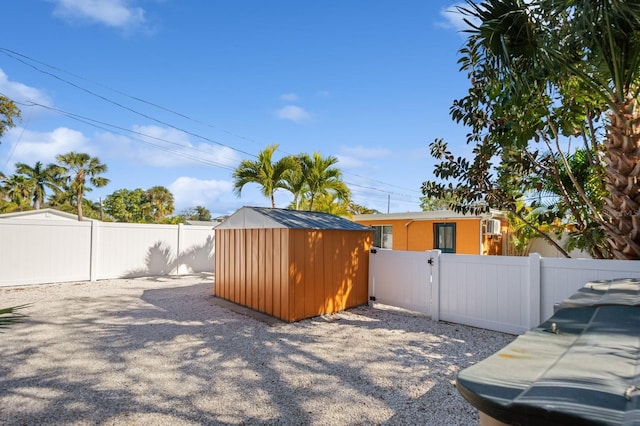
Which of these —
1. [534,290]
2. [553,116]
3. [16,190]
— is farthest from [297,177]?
[16,190]

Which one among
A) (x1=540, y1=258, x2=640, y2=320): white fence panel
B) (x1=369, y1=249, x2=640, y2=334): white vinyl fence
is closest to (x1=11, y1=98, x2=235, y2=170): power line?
(x1=369, y1=249, x2=640, y2=334): white vinyl fence

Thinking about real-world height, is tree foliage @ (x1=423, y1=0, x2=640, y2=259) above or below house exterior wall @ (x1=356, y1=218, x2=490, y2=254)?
above

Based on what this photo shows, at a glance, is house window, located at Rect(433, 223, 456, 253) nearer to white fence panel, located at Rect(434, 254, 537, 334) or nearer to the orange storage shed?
the orange storage shed

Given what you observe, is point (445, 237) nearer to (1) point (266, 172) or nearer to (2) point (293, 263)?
(1) point (266, 172)

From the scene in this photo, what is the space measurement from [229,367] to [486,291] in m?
4.02

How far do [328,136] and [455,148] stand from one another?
9.67 m

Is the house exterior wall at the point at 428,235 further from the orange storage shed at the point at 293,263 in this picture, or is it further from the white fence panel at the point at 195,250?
the orange storage shed at the point at 293,263

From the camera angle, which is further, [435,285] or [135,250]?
[135,250]

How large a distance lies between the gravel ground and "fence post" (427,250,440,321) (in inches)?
9.3

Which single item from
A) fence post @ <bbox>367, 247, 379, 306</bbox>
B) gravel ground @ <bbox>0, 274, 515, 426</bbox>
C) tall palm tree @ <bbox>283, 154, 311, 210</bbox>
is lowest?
gravel ground @ <bbox>0, 274, 515, 426</bbox>

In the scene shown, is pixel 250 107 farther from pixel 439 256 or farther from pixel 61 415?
pixel 61 415

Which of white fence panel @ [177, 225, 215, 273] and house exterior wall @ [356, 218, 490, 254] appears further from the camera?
house exterior wall @ [356, 218, 490, 254]

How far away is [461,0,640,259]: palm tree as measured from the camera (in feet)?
13.3

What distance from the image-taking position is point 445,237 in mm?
13273
